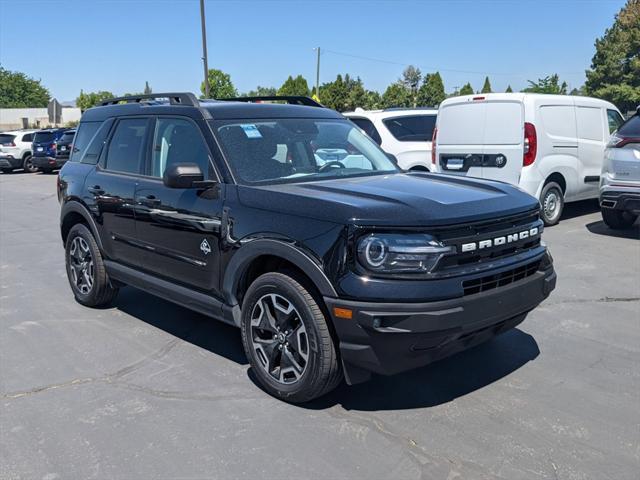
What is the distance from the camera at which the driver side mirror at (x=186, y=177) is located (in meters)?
3.96

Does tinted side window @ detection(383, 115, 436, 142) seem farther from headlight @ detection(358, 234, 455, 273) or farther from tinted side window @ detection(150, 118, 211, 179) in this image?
headlight @ detection(358, 234, 455, 273)

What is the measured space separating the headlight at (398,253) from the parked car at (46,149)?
74.5 ft

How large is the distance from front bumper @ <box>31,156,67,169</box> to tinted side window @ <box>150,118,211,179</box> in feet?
67.3

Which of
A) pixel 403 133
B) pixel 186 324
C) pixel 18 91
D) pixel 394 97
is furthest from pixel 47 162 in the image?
pixel 18 91

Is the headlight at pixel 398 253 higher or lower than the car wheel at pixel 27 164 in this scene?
higher

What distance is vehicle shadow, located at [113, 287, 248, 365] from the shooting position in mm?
4723

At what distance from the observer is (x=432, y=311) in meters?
3.13

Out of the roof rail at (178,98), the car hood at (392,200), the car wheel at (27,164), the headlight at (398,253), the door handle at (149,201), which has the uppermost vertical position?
the roof rail at (178,98)

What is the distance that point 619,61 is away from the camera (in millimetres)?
44750

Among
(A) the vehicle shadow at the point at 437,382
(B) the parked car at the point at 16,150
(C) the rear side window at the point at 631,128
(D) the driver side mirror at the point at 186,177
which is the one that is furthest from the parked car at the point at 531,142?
(B) the parked car at the point at 16,150

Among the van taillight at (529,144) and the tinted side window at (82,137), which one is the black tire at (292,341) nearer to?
the tinted side window at (82,137)

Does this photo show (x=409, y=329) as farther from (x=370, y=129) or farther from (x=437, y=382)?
(x=370, y=129)

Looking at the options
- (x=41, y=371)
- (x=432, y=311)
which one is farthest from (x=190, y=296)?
(x=432, y=311)

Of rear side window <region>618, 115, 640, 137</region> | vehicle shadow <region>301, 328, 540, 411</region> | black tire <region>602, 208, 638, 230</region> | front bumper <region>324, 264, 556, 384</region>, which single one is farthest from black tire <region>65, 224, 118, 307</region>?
black tire <region>602, 208, 638, 230</region>
